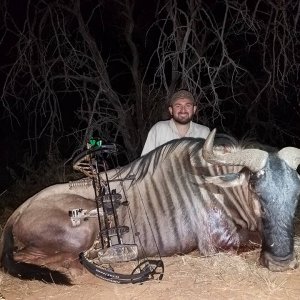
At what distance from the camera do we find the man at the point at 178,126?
15.1ft

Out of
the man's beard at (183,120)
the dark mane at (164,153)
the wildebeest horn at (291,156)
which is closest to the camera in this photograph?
the wildebeest horn at (291,156)

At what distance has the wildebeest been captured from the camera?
3135mm

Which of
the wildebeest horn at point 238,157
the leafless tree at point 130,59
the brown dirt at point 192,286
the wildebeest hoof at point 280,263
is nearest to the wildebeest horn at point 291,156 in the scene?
the wildebeest horn at point 238,157

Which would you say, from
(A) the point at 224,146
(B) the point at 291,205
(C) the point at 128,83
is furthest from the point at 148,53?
(B) the point at 291,205

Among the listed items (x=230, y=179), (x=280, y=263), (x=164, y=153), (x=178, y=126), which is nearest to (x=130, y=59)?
(x=178, y=126)

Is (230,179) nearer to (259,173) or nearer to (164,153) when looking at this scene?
(259,173)

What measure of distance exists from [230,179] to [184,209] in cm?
44

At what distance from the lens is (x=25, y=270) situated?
10.6 feet

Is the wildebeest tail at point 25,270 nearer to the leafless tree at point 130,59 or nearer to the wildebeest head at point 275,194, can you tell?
the wildebeest head at point 275,194

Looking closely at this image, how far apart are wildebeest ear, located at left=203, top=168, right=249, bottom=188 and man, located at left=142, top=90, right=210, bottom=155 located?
4.28ft

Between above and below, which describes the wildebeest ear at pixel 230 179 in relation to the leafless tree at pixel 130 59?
below

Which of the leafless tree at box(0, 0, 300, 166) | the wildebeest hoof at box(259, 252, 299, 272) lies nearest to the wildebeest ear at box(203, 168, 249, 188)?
the wildebeest hoof at box(259, 252, 299, 272)

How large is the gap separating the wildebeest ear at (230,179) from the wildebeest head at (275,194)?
0.03m

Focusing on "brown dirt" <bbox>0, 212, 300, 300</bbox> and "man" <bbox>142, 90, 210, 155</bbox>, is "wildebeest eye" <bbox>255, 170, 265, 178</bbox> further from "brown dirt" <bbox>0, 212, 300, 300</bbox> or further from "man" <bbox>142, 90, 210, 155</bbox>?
"man" <bbox>142, 90, 210, 155</bbox>
